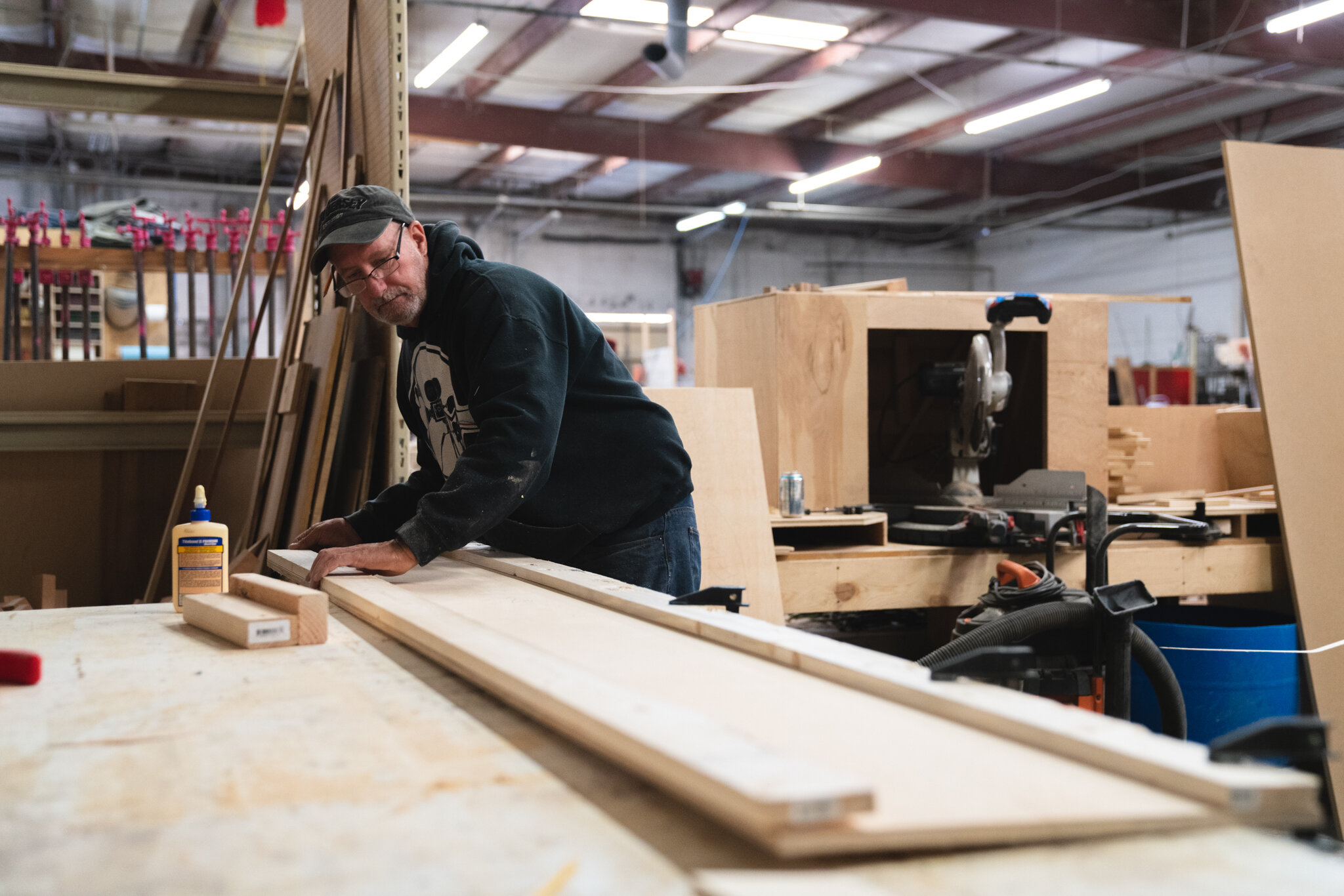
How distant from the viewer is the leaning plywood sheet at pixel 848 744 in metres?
0.73

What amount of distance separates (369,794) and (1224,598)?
4327 mm

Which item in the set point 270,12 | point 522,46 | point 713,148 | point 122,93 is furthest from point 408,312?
point 713,148

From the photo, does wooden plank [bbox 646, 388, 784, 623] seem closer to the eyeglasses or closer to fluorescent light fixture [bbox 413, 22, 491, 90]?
the eyeglasses

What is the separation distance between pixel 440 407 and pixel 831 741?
149 cm

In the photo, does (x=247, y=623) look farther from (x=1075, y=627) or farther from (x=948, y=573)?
(x=948, y=573)

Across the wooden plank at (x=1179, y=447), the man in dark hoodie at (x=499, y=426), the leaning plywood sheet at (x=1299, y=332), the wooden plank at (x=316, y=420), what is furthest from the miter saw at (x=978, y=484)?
the wooden plank at (x=316, y=420)

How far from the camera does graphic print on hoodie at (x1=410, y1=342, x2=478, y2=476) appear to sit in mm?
2154

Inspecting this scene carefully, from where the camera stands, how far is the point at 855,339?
3.63 m

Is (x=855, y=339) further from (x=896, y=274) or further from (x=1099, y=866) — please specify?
(x=896, y=274)

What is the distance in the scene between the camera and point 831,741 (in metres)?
0.91

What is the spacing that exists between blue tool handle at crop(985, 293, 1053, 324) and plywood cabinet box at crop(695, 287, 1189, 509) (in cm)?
19

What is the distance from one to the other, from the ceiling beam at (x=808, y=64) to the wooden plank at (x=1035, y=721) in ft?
22.8

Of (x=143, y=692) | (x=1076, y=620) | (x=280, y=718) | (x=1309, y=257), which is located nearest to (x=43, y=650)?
(x=143, y=692)

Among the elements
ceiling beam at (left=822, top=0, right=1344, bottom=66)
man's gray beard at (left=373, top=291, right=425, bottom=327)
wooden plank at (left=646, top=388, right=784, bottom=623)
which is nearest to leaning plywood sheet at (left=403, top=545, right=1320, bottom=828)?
man's gray beard at (left=373, top=291, right=425, bottom=327)
